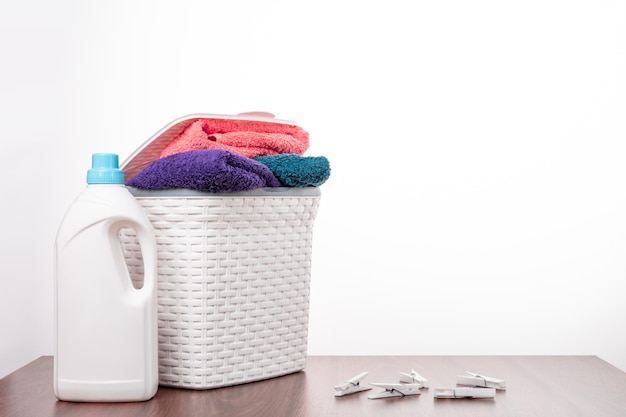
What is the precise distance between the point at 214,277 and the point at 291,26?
0.85m

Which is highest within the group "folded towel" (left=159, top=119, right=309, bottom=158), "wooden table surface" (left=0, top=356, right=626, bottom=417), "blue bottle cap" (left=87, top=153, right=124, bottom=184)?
"folded towel" (left=159, top=119, right=309, bottom=158)

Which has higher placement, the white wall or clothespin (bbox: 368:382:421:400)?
the white wall

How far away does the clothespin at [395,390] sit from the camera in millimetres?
1032

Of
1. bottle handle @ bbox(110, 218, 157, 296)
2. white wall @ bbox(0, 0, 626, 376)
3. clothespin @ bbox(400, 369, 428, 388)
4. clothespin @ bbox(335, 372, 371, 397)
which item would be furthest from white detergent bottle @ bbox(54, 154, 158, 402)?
white wall @ bbox(0, 0, 626, 376)

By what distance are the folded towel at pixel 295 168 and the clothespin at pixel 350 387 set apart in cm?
30

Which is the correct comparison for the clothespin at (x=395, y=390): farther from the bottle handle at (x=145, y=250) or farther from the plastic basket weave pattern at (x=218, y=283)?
the bottle handle at (x=145, y=250)

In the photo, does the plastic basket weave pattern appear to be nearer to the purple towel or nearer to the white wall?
the purple towel

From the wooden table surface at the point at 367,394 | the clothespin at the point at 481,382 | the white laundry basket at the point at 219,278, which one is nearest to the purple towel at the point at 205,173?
the white laundry basket at the point at 219,278

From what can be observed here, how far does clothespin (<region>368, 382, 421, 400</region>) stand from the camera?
1032 millimetres

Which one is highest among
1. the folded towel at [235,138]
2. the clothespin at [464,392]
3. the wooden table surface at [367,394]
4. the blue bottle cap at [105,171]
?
the folded towel at [235,138]

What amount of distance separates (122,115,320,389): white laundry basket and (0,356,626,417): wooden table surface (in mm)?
40

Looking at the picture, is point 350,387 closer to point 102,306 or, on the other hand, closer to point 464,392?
point 464,392

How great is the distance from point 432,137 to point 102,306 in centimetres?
101

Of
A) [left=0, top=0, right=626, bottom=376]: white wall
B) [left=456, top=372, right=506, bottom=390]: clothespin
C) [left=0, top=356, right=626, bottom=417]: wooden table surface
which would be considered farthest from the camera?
[left=0, top=0, right=626, bottom=376]: white wall
